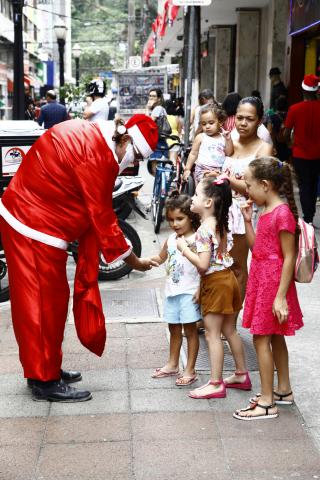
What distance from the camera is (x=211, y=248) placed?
179 inches

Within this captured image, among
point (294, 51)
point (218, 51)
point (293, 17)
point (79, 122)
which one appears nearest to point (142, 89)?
point (218, 51)

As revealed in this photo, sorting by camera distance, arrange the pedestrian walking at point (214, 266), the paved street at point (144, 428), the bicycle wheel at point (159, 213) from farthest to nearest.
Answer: the bicycle wheel at point (159, 213), the pedestrian walking at point (214, 266), the paved street at point (144, 428)

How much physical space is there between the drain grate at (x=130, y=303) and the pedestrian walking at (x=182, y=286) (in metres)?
1.57

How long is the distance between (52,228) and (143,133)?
77 cm

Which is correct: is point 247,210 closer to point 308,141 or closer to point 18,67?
point 308,141

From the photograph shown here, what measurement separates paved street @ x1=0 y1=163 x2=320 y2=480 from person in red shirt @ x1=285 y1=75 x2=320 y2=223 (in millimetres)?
4490

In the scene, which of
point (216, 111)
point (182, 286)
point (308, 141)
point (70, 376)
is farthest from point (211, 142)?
point (308, 141)

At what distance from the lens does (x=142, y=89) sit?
2131 cm

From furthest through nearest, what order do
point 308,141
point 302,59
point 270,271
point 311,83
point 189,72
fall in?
point 302,59 → point 189,72 → point 308,141 → point 311,83 → point 270,271

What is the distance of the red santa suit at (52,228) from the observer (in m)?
4.43

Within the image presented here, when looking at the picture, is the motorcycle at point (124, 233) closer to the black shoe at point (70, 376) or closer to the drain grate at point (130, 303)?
the drain grate at point (130, 303)

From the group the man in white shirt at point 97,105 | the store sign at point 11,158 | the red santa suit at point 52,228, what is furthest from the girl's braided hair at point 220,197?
the man in white shirt at point 97,105

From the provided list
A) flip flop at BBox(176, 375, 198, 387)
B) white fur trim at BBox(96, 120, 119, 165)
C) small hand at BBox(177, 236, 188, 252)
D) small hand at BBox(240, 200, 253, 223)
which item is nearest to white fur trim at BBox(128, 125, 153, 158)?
white fur trim at BBox(96, 120, 119, 165)

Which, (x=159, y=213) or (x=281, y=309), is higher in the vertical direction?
(x=281, y=309)
